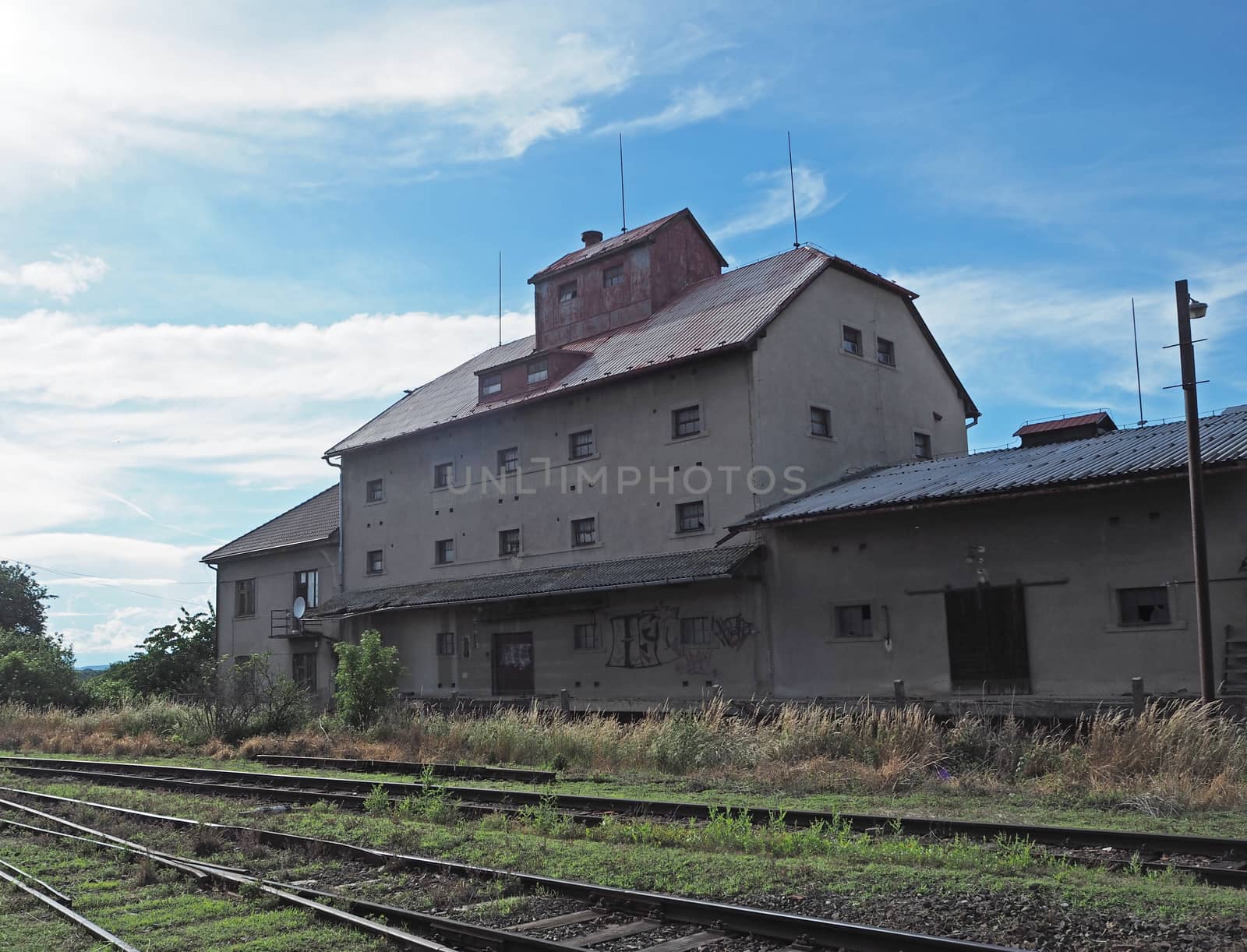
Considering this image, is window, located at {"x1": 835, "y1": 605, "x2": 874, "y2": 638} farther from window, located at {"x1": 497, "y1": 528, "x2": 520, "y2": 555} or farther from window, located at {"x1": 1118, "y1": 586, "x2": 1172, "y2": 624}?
window, located at {"x1": 497, "y1": 528, "x2": 520, "y2": 555}

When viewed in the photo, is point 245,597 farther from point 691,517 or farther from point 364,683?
point 691,517

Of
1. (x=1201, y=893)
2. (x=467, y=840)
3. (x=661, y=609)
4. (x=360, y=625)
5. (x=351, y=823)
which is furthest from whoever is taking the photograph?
(x=360, y=625)

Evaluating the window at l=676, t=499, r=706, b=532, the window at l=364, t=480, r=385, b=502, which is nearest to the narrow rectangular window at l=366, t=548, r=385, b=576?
the window at l=364, t=480, r=385, b=502

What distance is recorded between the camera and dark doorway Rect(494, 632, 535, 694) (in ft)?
94.8

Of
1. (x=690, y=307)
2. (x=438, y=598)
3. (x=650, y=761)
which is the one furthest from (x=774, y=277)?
(x=650, y=761)

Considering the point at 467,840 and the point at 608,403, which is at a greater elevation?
the point at 608,403

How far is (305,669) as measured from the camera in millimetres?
37344

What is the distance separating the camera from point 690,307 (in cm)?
2955

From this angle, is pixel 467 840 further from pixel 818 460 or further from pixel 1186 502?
pixel 818 460

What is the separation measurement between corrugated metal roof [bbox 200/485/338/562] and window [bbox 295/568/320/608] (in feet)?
3.80

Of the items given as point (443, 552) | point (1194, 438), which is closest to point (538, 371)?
point (443, 552)

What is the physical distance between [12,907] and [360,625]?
2674cm

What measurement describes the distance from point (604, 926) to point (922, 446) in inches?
978

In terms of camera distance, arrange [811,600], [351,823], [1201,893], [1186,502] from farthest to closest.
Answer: [811,600], [1186,502], [351,823], [1201,893]
